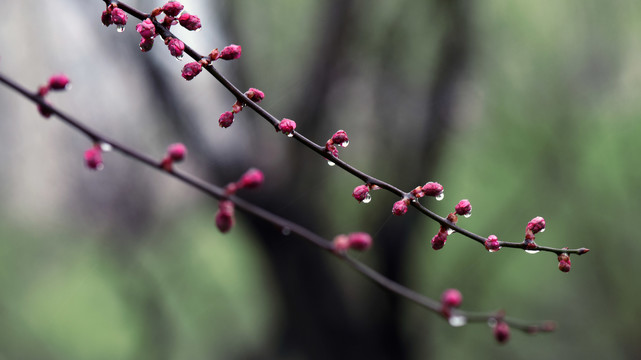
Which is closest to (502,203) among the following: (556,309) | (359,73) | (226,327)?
(556,309)

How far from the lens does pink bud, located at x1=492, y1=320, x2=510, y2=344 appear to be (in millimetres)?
784

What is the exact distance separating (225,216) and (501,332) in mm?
435

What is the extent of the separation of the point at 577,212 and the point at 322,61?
2590 mm

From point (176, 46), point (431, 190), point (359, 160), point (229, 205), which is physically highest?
point (359, 160)

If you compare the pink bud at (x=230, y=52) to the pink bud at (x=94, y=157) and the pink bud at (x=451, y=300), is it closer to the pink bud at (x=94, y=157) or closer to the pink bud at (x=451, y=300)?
the pink bud at (x=94, y=157)

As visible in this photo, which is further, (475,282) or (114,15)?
(475,282)

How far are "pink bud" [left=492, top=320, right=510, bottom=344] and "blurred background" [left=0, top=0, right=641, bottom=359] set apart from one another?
2517 millimetres

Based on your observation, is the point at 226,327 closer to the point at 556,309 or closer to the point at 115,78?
the point at 115,78

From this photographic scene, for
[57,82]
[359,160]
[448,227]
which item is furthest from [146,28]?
Answer: [359,160]

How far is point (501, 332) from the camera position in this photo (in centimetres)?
79

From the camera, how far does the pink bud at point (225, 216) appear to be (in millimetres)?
759

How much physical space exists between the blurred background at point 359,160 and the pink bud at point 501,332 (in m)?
2.52

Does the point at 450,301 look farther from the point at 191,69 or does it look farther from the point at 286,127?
the point at 191,69

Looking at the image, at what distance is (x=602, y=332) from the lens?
4.94 meters
